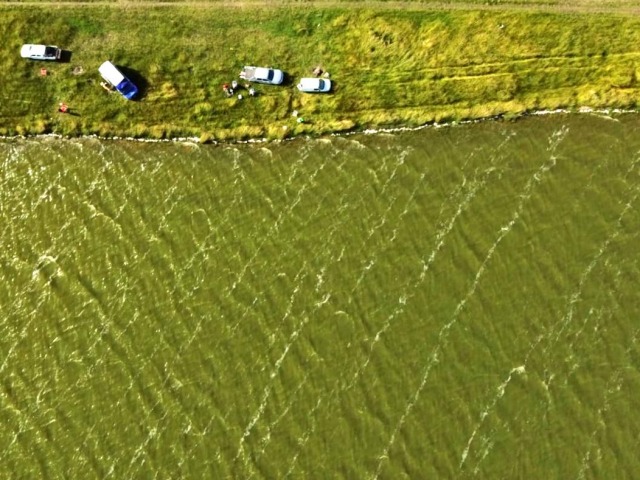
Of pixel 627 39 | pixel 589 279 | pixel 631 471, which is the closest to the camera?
pixel 631 471

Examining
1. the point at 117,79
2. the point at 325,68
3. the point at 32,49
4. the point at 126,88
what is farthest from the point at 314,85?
the point at 32,49

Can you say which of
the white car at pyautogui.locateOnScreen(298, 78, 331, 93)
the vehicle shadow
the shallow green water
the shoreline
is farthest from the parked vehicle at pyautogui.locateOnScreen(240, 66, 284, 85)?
the vehicle shadow

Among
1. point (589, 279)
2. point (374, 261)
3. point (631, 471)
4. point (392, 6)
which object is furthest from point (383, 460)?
point (392, 6)

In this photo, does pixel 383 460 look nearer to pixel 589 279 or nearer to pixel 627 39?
pixel 589 279

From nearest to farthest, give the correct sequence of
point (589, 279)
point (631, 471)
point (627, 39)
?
point (631, 471) < point (589, 279) < point (627, 39)

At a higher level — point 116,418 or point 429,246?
point 429,246

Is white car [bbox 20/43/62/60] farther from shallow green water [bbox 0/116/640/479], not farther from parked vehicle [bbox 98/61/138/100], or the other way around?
shallow green water [bbox 0/116/640/479]
